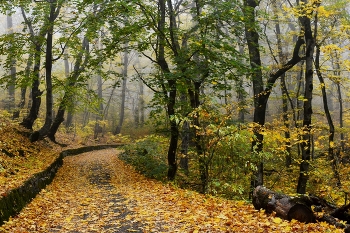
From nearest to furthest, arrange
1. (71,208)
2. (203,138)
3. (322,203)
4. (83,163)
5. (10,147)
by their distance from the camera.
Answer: (322,203) < (71,208) < (203,138) < (10,147) < (83,163)

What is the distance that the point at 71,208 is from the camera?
7953 millimetres

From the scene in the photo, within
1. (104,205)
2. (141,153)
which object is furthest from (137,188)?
(141,153)

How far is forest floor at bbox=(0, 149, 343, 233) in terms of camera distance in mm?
5648

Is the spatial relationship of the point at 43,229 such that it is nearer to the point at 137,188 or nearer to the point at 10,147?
the point at 137,188

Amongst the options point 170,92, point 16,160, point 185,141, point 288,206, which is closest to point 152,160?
point 185,141

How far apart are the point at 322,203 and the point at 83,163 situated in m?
13.0

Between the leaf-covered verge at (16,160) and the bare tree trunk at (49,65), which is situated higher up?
the bare tree trunk at (49,65)

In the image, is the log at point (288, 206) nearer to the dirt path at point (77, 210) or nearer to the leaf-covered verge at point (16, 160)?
the dirt path at point (77, 210)

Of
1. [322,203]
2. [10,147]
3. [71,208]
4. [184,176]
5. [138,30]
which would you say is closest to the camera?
[322,203]

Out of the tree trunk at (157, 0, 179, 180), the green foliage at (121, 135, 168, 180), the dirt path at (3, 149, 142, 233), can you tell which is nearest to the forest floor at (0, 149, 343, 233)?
the dirt path at (3, 149, 142, 233)

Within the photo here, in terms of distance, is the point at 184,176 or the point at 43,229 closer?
the point at 43,229

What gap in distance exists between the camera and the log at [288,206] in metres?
6.07

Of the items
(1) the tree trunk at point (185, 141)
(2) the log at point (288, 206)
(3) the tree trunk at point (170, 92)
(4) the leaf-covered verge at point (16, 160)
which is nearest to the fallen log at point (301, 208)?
(2) the log at point (288, 206)

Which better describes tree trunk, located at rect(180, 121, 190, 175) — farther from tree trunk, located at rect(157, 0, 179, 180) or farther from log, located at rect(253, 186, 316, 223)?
log, located at rect(253, 186, 316, 223)
